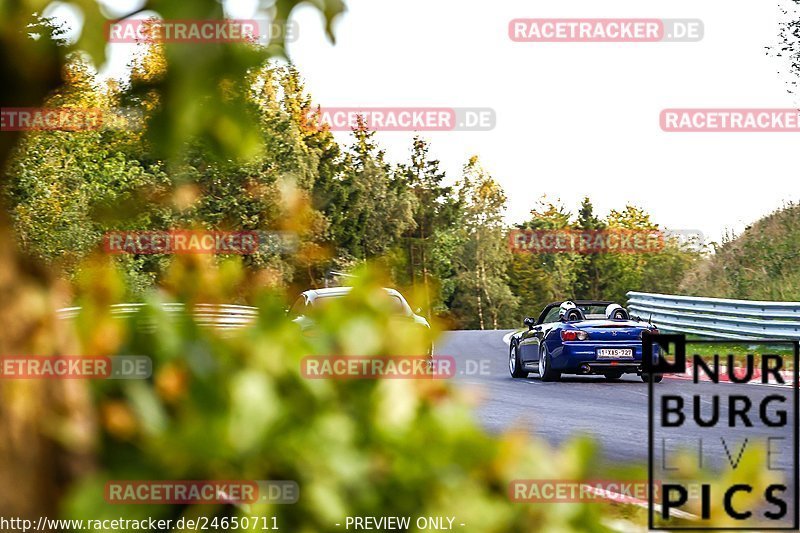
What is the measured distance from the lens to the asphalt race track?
994 cm

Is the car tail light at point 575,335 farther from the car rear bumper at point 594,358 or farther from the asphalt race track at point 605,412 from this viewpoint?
the asphalt race track at point 605,412

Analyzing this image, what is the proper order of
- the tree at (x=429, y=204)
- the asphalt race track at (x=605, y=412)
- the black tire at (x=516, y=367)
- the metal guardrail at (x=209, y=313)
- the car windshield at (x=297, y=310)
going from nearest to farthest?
1. the metal guardrail at (x=209, y=313)
2. the car windshield at (x=297, y=310)
3. the asphalt race track at (x=605, y=412)
4. the black tire at (x=516, y=367)
5. the tree at (x=429, y=204)

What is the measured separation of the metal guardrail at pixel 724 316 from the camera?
2131 cm

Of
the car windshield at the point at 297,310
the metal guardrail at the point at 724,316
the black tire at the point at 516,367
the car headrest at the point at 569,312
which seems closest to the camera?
the car windshield at the point at 297,310

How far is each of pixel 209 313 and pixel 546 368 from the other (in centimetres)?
1584

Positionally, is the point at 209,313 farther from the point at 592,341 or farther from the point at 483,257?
the point at 483,257

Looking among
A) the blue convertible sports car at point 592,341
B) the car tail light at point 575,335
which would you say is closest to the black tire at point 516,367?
the blue convertible sports car at point 592,341

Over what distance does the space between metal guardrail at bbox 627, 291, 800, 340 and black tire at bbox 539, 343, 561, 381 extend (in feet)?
19.7

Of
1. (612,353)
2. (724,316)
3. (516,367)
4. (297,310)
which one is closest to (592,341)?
(612,353)

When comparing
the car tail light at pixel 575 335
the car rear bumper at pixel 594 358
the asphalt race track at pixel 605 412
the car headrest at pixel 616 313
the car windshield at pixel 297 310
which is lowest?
the asphalt race track at pixel 605 412

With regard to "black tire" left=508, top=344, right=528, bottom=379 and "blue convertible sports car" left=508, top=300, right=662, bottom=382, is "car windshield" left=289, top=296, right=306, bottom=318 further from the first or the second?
"black tire" left=508, top=344, right=528, bottom=379

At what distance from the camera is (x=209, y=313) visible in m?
1.80

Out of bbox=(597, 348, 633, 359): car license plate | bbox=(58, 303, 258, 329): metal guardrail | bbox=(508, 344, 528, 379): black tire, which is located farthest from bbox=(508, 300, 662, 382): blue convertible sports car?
bbox=(58, 303, 258, 329): metal guardrail

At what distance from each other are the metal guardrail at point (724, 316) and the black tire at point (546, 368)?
5993 mm
